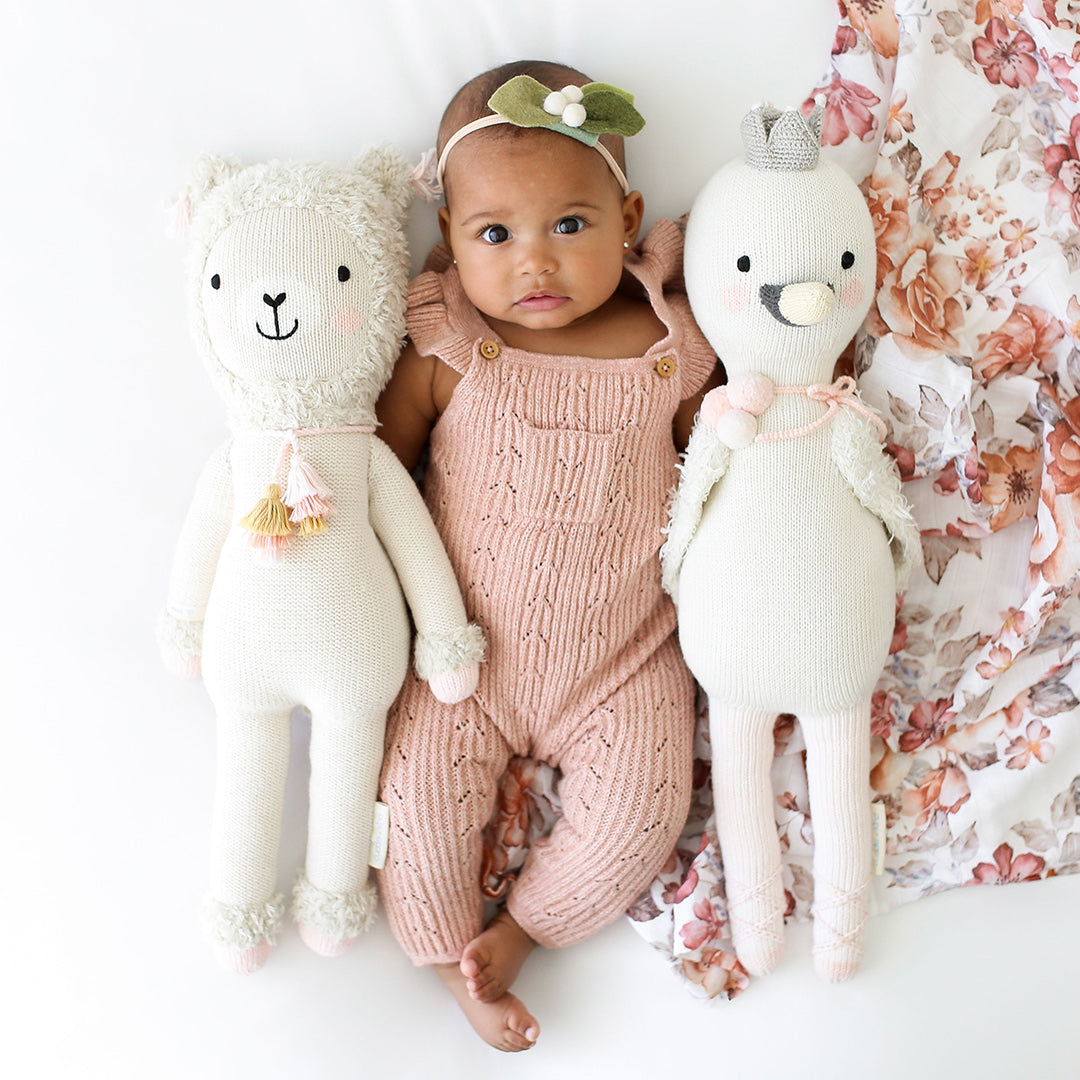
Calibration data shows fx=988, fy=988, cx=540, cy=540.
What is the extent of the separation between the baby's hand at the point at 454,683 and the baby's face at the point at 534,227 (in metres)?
0.37

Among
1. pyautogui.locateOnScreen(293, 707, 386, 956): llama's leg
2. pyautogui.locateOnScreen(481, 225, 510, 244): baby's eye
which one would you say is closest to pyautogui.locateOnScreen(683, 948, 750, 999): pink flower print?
pyautogui.locateOnScreen(293, 707, 386, 956): llama's leg

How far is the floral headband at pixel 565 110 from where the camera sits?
93 cm

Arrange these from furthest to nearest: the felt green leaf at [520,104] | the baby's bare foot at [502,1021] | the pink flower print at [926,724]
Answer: the pink flower print at [926,724] < the baby's bare foot at [502,1021] < the felt green leaf at [520,104]

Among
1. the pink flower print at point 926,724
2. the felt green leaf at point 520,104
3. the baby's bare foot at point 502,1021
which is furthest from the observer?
the pink flower print at point 926,724

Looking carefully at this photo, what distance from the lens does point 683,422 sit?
1.11 m

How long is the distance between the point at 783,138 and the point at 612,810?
0.70m

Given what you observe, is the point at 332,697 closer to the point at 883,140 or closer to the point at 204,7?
the point at 204,7

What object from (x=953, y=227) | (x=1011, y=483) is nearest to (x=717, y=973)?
(x=1011, y=483)

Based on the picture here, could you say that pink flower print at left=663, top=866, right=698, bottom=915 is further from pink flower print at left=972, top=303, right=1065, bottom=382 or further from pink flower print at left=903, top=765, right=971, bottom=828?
pink flower print at left=972, top=303, right=1065, bottom=382

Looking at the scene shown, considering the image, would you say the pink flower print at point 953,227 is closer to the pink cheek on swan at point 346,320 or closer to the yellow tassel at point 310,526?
the pink cheek on swan at point 346,320

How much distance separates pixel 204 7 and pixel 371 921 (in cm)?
99

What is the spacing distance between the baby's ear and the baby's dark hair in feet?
0.15

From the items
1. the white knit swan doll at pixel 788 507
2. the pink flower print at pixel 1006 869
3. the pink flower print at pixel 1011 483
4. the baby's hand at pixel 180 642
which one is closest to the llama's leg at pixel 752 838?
the white knit swan doll at pixel 788 507

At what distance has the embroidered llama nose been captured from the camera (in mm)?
956
